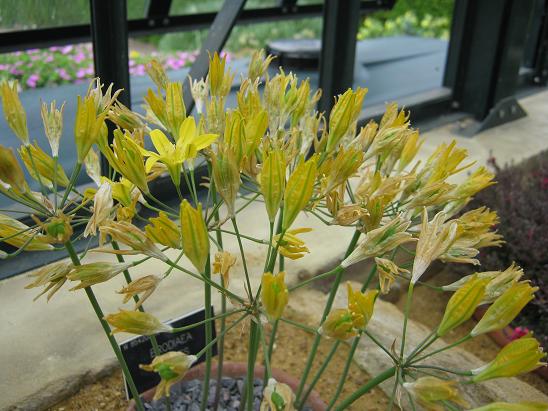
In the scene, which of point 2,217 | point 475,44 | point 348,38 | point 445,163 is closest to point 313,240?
point 348,38

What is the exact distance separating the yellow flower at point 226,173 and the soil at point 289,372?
73cm

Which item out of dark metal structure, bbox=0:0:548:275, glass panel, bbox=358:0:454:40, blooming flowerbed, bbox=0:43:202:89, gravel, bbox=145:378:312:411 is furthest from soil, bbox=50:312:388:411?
glass panel, bbox=358:0:454:40

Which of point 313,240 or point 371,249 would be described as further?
point 313,240

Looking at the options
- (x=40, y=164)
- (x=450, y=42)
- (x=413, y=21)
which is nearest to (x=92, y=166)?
(x=40, y=164)

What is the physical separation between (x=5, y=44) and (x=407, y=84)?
2.57 meters

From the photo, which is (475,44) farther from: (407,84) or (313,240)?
(313,240)

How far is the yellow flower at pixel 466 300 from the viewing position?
0.73 metres

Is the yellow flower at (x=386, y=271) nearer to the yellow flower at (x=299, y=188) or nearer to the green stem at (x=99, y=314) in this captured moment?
the yellow flower at (x=299, y=188)

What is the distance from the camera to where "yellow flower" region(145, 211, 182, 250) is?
0.71m

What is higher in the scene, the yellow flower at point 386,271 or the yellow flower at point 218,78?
the yellow flower at point 218,78

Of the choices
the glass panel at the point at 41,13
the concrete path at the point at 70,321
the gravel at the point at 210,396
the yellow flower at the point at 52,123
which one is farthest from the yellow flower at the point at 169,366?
the glass panel at the point at 41,13

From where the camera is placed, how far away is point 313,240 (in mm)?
2330

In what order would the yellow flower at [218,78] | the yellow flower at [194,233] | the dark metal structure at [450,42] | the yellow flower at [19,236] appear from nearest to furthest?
the yellow flower at [194,233], the yellow flower at [19,236], the yellow flower at [218,78], the dark metal structure at [450,42]

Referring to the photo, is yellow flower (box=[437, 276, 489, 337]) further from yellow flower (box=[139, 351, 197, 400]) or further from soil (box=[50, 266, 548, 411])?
soil (box=[50, 266, 548, 411])
